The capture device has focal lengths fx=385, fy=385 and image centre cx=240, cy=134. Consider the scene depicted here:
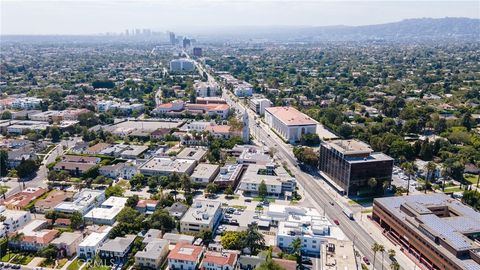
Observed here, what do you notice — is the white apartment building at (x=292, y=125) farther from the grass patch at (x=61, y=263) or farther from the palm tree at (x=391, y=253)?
the grass patch at (x=61, y=263)

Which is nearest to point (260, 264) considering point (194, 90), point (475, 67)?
point (194, 90)

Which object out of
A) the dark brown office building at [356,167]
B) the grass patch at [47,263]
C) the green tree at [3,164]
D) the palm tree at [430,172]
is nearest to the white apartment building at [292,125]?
the dark brown office building at [356,167]

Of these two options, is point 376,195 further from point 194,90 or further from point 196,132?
point 194,90

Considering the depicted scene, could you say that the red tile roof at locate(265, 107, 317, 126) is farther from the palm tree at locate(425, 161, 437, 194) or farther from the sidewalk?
the sidewalk

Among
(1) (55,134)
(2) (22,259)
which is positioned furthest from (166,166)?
(1) (55,134)

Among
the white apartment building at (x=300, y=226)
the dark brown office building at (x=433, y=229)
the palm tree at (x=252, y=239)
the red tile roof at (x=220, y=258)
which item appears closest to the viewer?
the dark brown office building at (x=433, y=229)

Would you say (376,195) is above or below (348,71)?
below

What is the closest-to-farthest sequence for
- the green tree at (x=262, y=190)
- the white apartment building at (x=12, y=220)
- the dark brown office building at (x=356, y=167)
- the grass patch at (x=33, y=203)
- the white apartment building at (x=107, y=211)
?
the white apartment building at (x=12, y=220) → the white apartment building at (x=107, y=211) → the grass patch at (x=33, y=203) → the dark brown office building at (x=356, y=167) → the green tree at (x=262, y=190)

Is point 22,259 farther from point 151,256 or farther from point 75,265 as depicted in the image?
point 151,256
